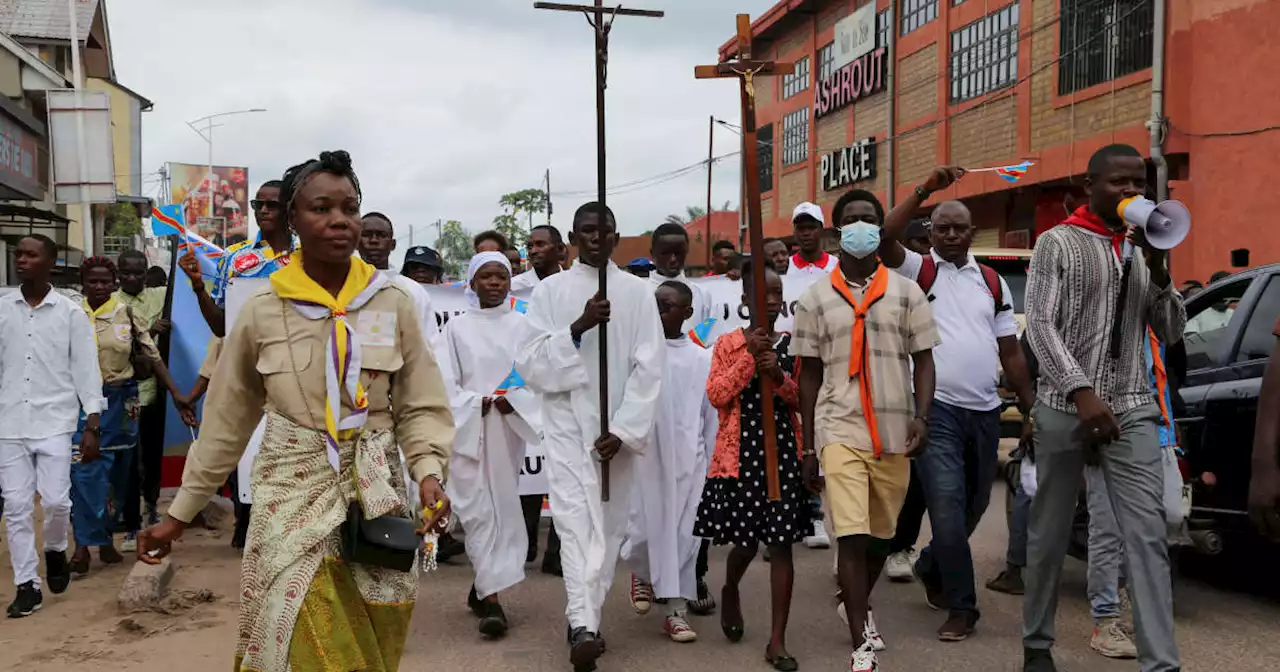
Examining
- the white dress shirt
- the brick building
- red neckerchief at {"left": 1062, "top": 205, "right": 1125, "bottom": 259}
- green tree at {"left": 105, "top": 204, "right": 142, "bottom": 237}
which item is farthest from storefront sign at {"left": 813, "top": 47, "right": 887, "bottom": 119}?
green tree at {"left": 105, "top": 204, "right": 142, "bottom": 237}

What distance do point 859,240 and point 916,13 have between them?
24.7 metres

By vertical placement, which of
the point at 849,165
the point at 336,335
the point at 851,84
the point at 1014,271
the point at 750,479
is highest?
the point at 851,84

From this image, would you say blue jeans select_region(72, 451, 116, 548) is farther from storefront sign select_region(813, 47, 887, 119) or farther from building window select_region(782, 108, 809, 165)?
building window select_region(782, 108, 809, 165)

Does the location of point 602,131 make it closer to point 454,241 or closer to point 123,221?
point 123,221

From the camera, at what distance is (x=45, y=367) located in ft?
22.4

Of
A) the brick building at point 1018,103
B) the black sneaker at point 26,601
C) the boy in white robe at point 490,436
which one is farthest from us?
the brick building at point 1018,103

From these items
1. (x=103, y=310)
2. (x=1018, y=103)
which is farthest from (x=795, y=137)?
(x=103, y=310)

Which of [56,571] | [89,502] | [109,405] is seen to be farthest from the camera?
[109,405]

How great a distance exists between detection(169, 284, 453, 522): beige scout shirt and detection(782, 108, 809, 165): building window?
32269 millimetres

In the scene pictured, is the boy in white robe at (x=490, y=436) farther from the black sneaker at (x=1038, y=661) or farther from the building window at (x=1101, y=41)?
the building window at (x=1101, y=41)

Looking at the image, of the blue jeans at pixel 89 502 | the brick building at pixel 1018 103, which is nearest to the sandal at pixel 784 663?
the brick building at pixel 1018 103

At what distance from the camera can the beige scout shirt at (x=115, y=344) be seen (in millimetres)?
7922

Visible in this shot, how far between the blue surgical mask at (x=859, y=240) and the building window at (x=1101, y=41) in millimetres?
15977

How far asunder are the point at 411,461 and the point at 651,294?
2.67m
